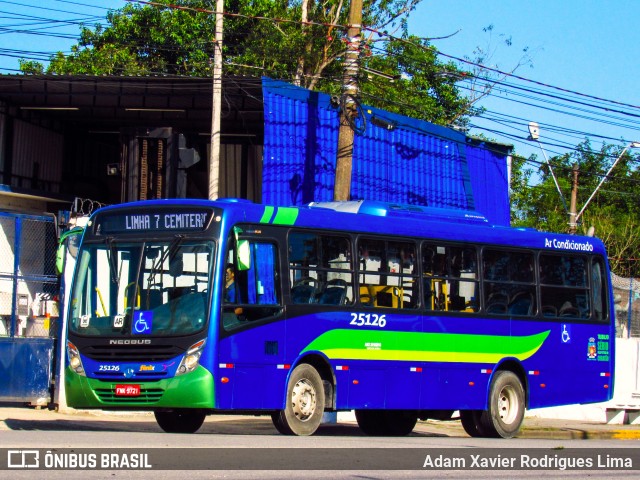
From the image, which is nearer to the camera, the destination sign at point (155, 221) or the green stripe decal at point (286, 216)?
the destination sign at point (155, 221)

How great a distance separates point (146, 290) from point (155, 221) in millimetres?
951

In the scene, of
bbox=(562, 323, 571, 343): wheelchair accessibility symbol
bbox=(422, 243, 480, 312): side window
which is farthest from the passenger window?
bbox=(422, 243, 480, 312): side window

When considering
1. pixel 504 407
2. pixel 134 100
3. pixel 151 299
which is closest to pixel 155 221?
pixel 151 299

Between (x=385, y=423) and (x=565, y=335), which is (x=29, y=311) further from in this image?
(x=565, y=335)

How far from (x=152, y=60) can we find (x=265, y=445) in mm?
34441

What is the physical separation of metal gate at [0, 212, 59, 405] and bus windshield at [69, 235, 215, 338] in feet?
16.6

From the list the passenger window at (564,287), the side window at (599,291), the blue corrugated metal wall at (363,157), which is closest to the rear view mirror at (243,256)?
the passenger window at (564,287)

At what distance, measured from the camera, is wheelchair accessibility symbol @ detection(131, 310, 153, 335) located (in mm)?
13141

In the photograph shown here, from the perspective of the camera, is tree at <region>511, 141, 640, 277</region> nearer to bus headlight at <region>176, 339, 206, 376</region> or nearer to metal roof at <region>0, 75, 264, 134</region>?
metal roof at <region>0, 75, 264, 134</region>

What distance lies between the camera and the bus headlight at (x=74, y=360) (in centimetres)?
1364

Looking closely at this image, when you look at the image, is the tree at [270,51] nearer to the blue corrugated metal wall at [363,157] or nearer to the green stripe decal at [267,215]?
the blue corrugated metal wall at [363,157]

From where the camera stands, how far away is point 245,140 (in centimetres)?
3195

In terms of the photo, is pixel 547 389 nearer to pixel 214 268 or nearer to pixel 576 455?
pixel 576 455

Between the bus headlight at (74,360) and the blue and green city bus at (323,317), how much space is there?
26 millimetres
